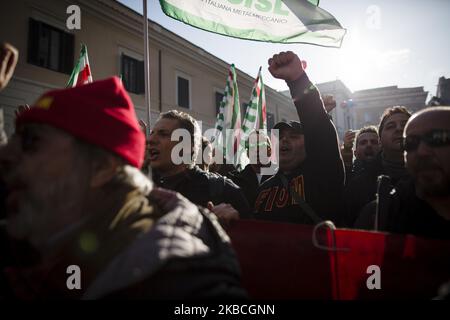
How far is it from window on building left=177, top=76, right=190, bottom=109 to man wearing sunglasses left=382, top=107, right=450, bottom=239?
1401 centimetres

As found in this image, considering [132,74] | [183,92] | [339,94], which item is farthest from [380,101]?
[132,74]

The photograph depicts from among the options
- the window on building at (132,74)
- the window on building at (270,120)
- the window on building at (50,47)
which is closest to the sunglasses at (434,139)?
the window on building at (50,47)

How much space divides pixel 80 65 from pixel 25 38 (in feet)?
20.4

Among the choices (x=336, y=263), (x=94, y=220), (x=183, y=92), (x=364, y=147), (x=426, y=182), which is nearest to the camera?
(x=94, y=220)

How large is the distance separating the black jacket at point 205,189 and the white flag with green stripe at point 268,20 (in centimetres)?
215

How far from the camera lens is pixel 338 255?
139 cm

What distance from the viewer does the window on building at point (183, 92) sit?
49.1ft

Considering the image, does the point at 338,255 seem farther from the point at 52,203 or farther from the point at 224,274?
the point at 52,203

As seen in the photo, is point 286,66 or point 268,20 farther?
point 268,20

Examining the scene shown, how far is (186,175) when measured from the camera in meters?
2.66

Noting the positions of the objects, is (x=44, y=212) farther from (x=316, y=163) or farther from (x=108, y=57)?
(x=108, y=57)

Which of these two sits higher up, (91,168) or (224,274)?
(91,168)

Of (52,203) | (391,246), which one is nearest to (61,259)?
(52,203)

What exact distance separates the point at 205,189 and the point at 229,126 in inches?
140
